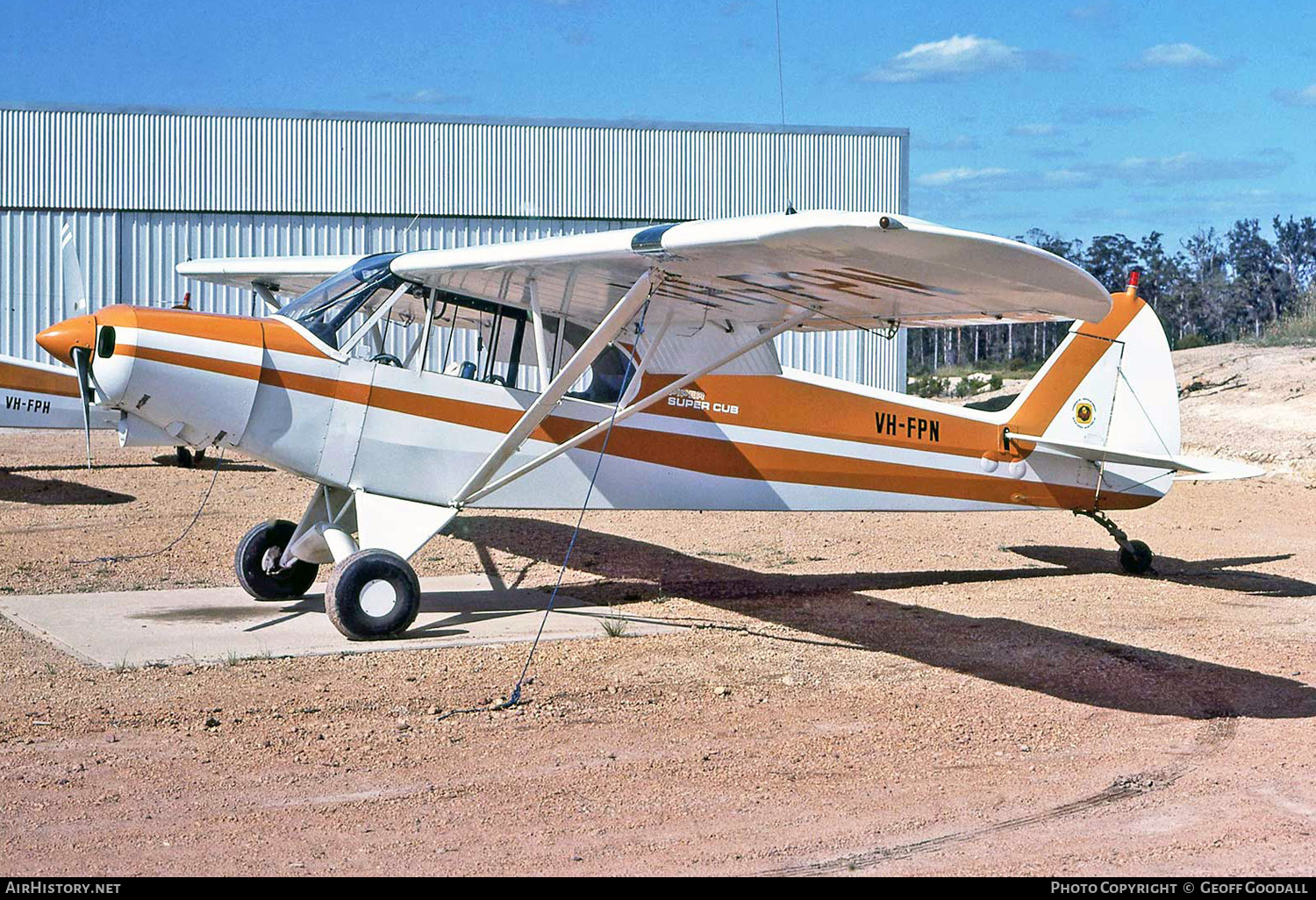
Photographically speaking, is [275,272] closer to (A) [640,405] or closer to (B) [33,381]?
(A) [640,405]

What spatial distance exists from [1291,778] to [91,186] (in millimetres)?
28068

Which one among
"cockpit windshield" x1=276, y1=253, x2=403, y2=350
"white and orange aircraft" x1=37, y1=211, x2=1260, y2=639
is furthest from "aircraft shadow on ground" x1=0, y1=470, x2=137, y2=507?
"cockpit windshield" x1=276, y1=253, x2=403, y2=350

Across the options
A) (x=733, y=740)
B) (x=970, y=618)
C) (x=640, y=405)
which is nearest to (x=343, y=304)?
(x=640, y=405)

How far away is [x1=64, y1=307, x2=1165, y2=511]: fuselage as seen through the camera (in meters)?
8.59

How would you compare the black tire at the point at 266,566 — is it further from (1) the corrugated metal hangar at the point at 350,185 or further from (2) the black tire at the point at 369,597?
(1) the corrugated metal hangar at the point at 350,185

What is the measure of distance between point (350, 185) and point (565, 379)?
2171 centimetres

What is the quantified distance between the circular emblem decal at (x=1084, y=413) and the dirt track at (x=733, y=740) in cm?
145

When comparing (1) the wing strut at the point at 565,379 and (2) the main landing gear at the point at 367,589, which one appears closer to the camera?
(1) the wing strut at the point at 565,379

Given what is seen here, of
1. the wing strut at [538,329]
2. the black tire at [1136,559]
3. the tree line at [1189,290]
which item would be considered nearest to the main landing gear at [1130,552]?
the black tire at [1136,559]

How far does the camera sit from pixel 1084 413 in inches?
471

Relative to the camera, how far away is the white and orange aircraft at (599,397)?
796 cm

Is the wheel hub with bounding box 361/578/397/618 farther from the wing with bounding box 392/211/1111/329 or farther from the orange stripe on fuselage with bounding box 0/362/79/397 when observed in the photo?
the orange stripe on fuselage with bounding box 0/362/79/397

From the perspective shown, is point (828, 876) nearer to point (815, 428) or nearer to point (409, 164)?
point (815, 428)

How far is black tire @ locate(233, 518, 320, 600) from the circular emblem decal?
22.8ft
